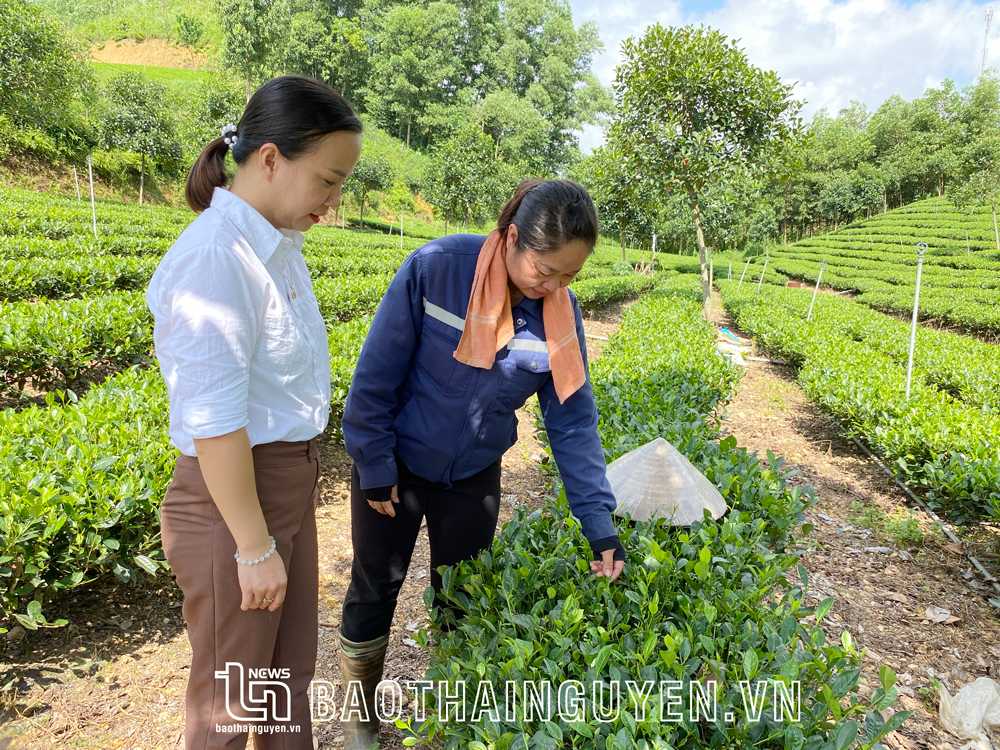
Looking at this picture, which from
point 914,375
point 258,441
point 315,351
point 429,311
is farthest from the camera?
point 914,375

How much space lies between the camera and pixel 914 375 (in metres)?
6.87

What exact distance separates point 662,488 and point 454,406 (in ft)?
3.52

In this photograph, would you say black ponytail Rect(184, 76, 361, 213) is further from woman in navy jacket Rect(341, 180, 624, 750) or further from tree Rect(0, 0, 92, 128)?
tree Rect(0, 0, 92, 128)

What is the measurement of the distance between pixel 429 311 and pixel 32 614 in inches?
76.6

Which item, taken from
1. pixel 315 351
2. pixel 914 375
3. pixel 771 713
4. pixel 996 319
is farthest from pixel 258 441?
pixel 996 319

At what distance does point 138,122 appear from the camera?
948 inches

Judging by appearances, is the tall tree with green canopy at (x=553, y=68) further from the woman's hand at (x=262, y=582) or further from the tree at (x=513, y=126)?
the woman's hand at (x=262, y=582)

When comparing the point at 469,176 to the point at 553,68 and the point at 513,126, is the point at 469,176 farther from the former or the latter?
the point at 553,68

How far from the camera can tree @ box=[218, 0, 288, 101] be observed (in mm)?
31156

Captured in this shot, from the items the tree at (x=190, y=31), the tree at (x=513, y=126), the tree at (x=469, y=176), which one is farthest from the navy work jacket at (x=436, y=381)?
the tree at (x=190, y=31)

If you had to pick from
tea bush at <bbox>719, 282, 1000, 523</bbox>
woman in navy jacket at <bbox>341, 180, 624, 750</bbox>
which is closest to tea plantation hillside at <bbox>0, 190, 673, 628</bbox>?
woman in navy jacket at <bbox>341, 180, 624, 750</bbox>

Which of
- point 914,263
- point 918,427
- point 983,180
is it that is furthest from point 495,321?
point 983,180

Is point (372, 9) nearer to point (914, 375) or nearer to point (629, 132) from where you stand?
point (629, 132)

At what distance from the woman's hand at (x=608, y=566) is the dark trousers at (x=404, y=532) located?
0.37 meters
